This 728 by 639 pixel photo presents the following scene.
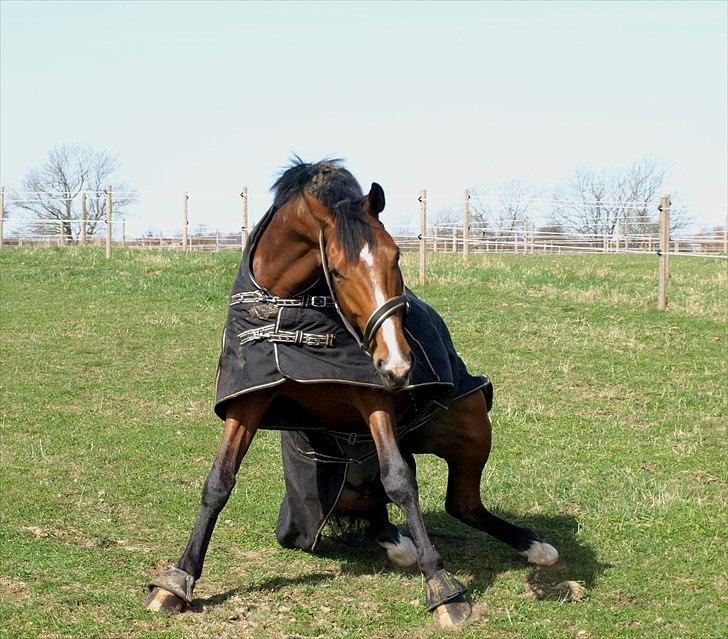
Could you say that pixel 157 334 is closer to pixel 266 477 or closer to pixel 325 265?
pixel 266 477

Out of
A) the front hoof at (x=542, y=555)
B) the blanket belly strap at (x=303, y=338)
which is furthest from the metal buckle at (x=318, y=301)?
the front hoof at (x=542, y=555)

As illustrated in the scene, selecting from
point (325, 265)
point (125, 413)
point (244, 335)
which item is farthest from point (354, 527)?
point (125, 413)

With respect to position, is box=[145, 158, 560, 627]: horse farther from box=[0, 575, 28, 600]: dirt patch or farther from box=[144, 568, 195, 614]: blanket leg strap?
box=[0, 575, 28, 600]: dirt patch

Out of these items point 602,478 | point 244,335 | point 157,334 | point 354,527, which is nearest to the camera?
point 244,335

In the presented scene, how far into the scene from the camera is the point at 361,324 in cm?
470

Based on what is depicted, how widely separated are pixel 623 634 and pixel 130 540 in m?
3.14

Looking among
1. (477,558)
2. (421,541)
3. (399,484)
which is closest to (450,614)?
(421,541)

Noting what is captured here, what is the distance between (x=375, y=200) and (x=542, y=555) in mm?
2446

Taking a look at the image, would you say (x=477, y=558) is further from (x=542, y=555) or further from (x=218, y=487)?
(x=218, y=487)

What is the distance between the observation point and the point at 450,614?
4992mm

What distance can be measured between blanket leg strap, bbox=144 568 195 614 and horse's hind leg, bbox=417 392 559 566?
5.39 ft

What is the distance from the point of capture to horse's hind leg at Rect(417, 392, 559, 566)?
19.9 ft

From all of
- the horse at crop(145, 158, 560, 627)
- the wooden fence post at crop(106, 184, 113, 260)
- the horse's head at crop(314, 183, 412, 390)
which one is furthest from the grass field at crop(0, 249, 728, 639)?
the wooden fence post at crop(106, 184, 113, 260)

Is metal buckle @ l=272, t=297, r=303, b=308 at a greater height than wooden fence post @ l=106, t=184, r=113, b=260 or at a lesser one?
lesser
